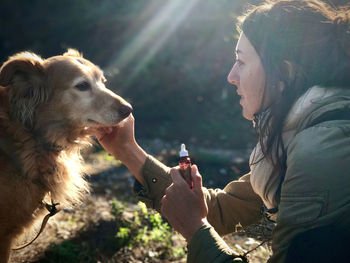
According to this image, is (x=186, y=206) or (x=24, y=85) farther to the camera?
(x=24, y=85)

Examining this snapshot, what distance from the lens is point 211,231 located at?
5.40ft

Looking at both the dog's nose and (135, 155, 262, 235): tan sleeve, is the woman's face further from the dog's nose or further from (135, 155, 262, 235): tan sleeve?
the dog's nose

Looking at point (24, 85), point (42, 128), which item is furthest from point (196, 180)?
point (24, 85)

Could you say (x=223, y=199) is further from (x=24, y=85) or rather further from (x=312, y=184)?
(x=24, y=85)

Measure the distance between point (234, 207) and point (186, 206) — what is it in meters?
0.72

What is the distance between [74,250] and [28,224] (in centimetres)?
66

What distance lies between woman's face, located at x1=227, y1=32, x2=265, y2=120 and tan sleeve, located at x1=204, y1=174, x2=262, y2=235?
2.02ft

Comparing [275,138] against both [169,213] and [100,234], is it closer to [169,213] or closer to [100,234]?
[169,213]

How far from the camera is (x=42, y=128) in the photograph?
2.46m

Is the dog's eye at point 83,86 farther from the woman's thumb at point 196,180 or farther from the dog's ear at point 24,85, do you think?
the woman's thumb at point 196,180

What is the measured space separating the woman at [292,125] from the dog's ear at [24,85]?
3.99ft

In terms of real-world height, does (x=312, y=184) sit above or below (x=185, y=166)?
above

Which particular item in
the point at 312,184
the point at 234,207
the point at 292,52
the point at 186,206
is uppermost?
the point at 292,52

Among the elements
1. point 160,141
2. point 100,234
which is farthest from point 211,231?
point 160,141
